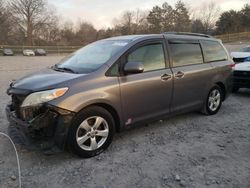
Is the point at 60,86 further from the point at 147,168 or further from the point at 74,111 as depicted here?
the point at 147,168

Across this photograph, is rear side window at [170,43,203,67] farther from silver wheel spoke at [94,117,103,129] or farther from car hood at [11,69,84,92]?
car hood at [11,69,84,92]

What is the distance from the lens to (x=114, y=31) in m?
58.0

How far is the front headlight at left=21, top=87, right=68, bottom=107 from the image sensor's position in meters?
3.31

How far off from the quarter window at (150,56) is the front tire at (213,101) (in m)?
1.69

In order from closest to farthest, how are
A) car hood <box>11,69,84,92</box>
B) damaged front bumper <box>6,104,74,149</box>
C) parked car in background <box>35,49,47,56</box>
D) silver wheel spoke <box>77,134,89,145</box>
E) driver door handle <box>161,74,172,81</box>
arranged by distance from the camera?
damaged front bumper <box>6,104,74,149</box>
car hood <box>11,69,84,92</box>
silver wheel spoke <box>77,134,89,145</box>
driver door handle <box>161,74,172,81</box>
parked car in background <box>35,49,47,56</box>

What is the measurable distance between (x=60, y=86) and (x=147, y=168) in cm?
156

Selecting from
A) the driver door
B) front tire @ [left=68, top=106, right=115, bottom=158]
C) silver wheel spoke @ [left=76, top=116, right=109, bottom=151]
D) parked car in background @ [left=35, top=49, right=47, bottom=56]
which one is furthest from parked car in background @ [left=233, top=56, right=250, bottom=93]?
parked car in background @ [left=35, top=49, right=47, bottom=56]

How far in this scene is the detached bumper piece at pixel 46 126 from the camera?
129 inches

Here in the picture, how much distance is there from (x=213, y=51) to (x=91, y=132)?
348cm

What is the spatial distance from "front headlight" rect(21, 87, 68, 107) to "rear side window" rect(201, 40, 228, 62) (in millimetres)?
3313

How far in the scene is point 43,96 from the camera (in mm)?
3328

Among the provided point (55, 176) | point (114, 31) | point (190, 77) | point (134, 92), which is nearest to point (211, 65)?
point (190, 77)

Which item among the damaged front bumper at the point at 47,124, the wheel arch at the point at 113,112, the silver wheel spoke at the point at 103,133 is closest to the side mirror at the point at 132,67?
the wheel arch at the point at 113,112

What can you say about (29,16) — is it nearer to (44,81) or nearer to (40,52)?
(40,52)
